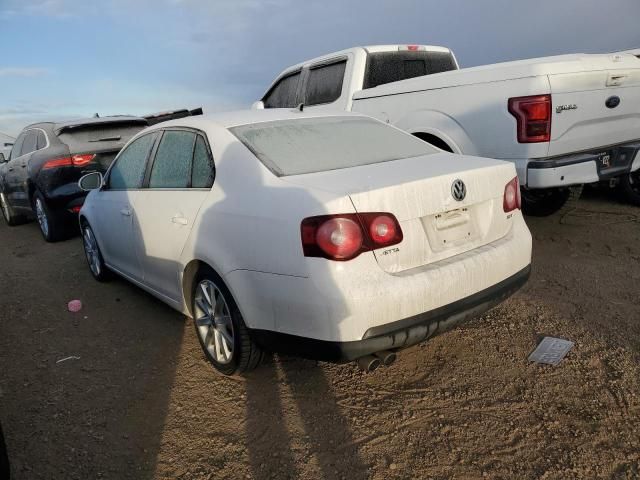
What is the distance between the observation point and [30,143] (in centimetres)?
760

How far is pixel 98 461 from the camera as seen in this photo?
2422 mm

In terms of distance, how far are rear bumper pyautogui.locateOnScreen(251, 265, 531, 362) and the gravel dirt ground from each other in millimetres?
435

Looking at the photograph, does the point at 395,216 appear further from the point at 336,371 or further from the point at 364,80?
the point at 364,80

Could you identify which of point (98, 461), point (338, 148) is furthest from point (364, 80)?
point (98, 461)

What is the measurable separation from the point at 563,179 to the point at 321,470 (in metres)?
3.17

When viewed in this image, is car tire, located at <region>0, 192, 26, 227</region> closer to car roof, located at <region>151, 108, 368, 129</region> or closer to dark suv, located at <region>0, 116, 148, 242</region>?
dark suv, located at <region>0, 116, 148, 242</region>

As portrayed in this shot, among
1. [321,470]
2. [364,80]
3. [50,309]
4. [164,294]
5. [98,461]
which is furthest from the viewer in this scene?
[364,80]

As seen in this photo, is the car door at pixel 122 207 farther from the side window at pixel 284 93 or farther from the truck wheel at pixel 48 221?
the side window at pixel 284 93

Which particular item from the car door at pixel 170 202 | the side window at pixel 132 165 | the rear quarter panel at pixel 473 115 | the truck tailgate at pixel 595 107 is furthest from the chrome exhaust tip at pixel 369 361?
the truck tailgate at pixel 595 107

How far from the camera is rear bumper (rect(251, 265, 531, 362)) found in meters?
2.30

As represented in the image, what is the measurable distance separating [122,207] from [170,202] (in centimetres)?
94

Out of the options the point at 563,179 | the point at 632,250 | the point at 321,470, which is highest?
the point at 563,179

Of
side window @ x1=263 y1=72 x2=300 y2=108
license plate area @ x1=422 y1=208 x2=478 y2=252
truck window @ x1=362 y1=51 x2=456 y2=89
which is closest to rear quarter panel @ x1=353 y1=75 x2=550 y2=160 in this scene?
truck window @ x1=362 y1=51 x2=456 y2=89

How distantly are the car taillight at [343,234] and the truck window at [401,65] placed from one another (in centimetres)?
438
